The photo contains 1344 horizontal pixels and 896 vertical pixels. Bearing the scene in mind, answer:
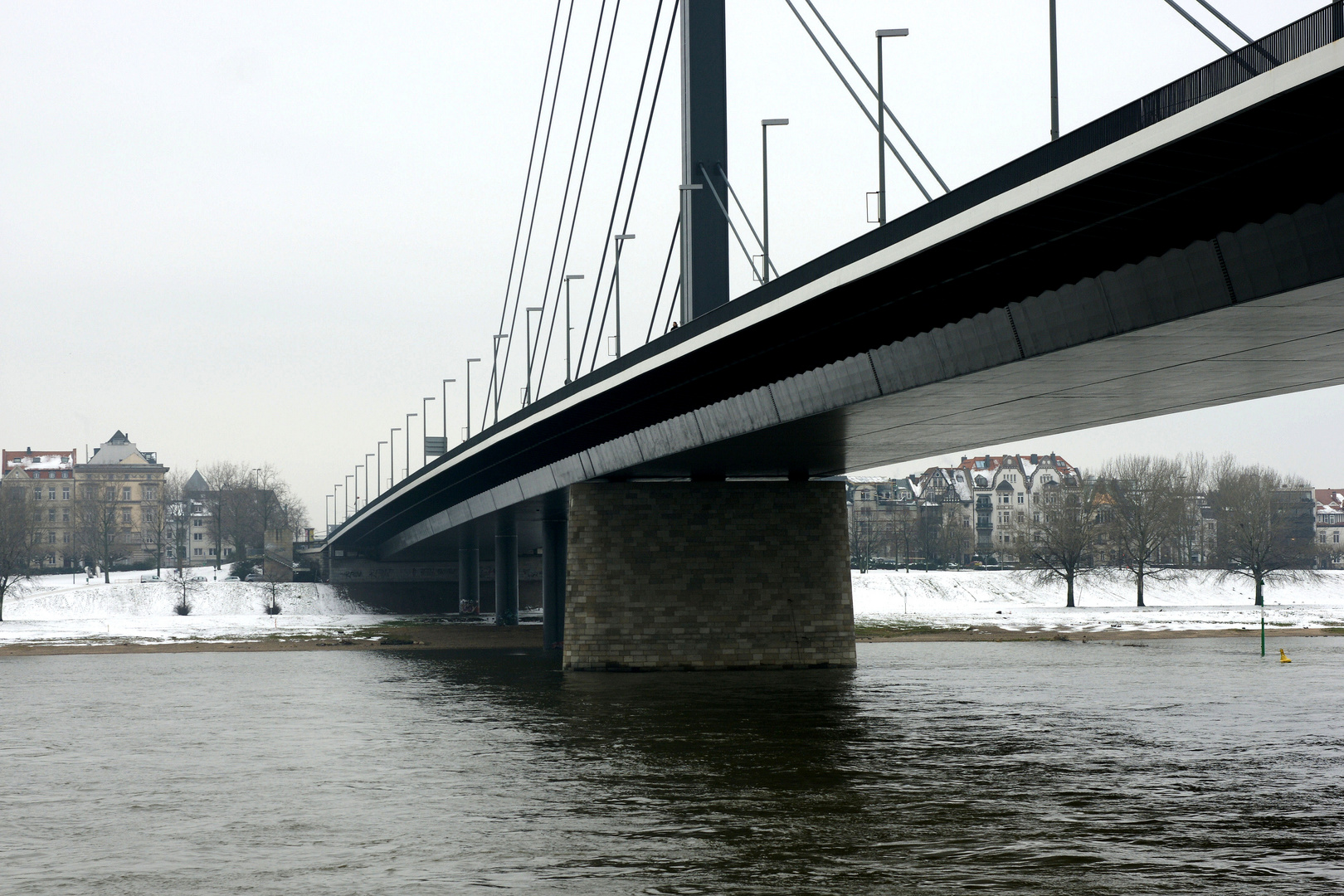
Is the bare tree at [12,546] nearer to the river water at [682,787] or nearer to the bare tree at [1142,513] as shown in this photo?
the river water at [682,787]

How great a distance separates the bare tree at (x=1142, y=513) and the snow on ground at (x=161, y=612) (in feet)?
178

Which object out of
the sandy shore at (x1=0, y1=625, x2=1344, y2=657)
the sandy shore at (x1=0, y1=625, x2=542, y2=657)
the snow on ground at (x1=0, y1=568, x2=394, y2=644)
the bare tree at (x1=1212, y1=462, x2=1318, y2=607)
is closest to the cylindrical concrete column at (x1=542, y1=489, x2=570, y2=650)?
the sandy shore at (x1=0, y1=625, x2=1344, y2=657)

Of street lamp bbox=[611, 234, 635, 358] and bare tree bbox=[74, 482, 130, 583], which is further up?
street lamp bbox=[611, 234, 635, 358]

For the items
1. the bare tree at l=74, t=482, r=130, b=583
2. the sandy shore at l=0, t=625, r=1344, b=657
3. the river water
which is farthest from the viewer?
the bare tree at l=74, t=482, r=130, b=583

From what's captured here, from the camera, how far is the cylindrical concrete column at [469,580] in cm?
10469

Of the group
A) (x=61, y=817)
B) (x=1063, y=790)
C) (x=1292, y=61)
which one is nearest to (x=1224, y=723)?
(x=1063, y=790)

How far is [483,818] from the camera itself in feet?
66.6

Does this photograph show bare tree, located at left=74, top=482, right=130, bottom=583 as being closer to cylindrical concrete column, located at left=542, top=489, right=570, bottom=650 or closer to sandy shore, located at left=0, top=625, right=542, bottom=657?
sandy shore, located at left=0, top=625, right=542, bottom=657

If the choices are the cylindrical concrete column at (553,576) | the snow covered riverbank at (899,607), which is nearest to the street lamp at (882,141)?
the cylindrical concrete column at (553,576)

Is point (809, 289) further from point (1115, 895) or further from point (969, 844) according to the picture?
point (1115, 895)

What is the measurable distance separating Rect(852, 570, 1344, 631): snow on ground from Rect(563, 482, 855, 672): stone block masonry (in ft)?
118

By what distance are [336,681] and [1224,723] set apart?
26.9 m

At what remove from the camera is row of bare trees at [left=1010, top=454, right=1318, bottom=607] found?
105125 mm

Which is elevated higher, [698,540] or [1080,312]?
[1080,312]
